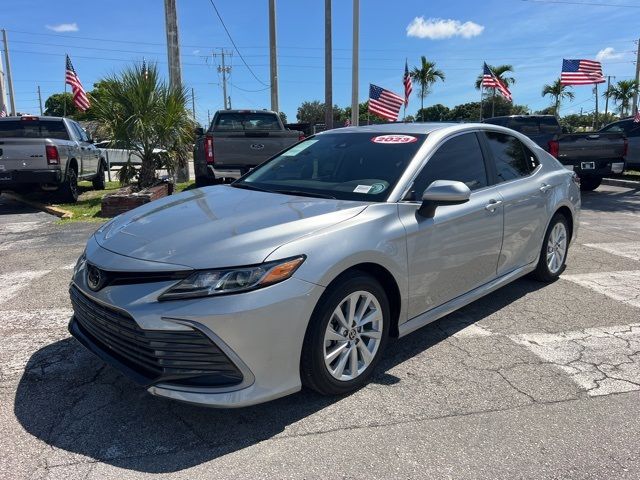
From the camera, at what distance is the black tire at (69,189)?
11172mm

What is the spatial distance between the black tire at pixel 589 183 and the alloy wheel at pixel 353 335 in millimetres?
11366

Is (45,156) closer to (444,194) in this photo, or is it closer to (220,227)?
(220,227)

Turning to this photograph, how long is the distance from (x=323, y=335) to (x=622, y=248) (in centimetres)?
574

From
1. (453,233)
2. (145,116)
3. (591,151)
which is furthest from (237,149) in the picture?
(591,151)

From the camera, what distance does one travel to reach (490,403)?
3.14 metres

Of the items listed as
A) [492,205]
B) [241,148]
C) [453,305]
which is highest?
[241,148]

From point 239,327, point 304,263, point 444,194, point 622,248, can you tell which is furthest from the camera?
point 622,248

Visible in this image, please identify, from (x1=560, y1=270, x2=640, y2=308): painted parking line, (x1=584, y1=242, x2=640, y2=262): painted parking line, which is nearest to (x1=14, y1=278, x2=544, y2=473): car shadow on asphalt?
(x1=560, y1=270, x2=640, y2=308): painted parking line

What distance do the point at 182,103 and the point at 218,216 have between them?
8.62 m

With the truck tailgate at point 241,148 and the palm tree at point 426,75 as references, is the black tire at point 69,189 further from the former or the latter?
the palm tree at point 426,75

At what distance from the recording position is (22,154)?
34.0ft

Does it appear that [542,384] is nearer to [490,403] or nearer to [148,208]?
[490,403]

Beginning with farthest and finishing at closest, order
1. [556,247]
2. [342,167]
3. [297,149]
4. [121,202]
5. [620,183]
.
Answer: [620,183]
[121,202]
[556,247]
[297,149]
[342,167]

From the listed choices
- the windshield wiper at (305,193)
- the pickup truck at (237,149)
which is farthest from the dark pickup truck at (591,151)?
the windshield wiper at (305,193)
